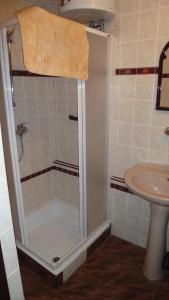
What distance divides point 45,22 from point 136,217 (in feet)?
5.58

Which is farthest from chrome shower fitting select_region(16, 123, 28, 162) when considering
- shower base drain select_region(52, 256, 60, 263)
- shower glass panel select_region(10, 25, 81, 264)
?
shower base drain select_region(52, 256, 60, 263)

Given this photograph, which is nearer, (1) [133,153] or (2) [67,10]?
(2) [67,10]

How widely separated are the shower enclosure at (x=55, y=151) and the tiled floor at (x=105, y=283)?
0.16m

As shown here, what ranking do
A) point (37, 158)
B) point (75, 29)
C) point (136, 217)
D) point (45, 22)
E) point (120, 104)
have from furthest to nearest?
point (37, 158), point (136, 217), point (120, 104), point (75, 29), point (45, 22)

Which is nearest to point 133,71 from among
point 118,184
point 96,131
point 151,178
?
point 96,131

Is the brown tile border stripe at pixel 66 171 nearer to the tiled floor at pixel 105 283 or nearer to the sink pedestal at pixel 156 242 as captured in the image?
the tiled floor at pixel 105 283

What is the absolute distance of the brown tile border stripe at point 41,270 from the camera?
162cm

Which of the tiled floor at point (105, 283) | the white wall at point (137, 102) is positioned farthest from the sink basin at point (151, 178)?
the tiled floor at point (105, 283)

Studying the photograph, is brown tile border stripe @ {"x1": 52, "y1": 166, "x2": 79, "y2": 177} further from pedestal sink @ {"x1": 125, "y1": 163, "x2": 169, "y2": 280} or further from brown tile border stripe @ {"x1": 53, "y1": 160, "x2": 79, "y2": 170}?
pedestal sink @ {"x1": 125, "y1": 163, "x2": 169, "y2": 280}

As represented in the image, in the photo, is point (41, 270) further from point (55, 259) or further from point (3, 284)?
point (3, 284)

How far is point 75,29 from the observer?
4.41 ft

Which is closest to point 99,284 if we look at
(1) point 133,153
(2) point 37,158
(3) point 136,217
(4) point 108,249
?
(4) point 108,249

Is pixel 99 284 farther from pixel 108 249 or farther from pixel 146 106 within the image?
pixel 146 106

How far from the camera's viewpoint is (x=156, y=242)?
1.62 m
